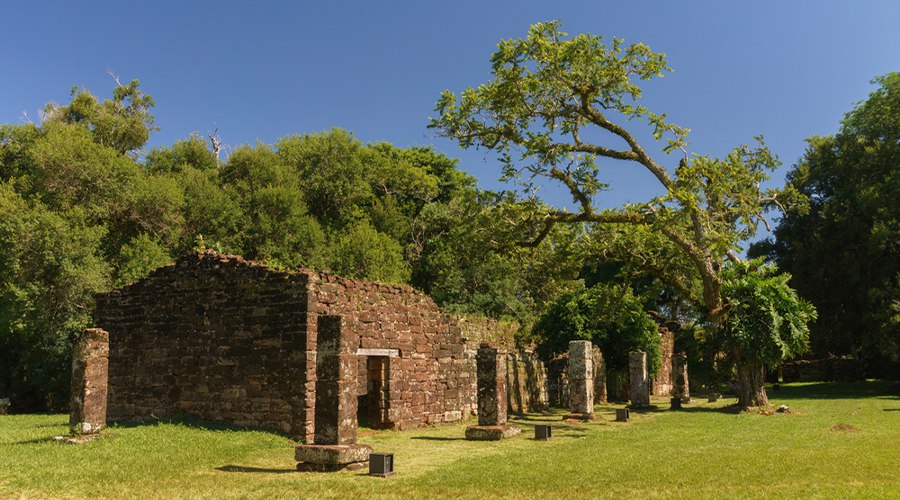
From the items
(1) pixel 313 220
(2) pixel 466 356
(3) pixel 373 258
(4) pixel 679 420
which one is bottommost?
(4) pixel 679 420

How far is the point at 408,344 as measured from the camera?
54.9 feet

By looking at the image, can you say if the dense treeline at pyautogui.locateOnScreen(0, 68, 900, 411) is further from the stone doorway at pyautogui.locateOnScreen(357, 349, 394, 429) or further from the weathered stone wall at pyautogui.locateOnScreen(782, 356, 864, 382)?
the stone doorway at pyautogui.locateOnScreen(357, 349, 394, 429)

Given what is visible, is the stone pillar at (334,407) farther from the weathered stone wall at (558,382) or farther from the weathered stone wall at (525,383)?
the weathered stone wall at (558,382)

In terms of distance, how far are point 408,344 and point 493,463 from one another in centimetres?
627

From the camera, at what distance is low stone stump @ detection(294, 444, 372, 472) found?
997 centimetres

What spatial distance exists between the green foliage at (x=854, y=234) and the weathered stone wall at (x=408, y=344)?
58.8 ft

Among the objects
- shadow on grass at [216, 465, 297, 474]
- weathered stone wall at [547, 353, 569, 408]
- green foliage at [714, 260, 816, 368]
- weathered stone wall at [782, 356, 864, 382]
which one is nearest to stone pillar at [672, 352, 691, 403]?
weathered stone wall at [547, 353, 569, 408]

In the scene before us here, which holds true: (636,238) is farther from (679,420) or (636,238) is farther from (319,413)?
(319,413)

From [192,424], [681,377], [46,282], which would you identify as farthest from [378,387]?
[46,282]

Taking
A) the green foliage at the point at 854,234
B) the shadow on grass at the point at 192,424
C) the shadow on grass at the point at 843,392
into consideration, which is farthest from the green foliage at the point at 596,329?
the shadow on grass at the point at 192,424

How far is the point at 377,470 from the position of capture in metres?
9.66

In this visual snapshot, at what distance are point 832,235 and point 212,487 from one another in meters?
30.9

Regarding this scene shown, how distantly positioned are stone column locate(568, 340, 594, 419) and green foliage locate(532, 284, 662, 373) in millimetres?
5027

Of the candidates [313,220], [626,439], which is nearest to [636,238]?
[626,439]
